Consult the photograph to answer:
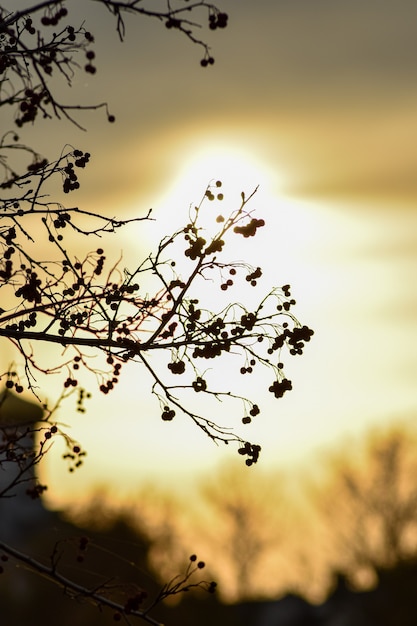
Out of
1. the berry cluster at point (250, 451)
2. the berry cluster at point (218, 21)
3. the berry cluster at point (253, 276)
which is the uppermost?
the berry cluster at point (218, 21)

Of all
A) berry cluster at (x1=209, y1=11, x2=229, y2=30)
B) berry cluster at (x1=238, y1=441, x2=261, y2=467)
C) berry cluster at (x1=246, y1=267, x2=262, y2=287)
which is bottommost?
berry cluster at (x1=238, y1=441, x2=261, y2=467)

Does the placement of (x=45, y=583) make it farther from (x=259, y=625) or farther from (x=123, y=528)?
(x=259, y=625)

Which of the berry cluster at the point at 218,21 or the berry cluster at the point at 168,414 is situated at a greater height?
the berry cluster at the point at 218,21

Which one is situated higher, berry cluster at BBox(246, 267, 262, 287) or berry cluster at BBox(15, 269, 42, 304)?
berry cluster at BBox(246, 267, 262, 287)

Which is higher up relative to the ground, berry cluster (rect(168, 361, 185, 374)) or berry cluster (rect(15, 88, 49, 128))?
berry cluster (rect(15, 88, 49, 128))

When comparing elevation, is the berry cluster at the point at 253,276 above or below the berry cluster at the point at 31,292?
above

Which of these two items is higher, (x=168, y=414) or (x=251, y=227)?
(x=251, y=227)

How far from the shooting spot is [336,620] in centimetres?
6525

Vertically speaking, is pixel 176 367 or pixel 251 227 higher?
pixel 251 227

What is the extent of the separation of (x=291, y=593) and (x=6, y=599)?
4055cm

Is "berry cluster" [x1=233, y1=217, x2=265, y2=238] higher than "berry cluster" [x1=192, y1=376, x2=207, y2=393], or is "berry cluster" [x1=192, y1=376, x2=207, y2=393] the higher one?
"berry cluster" [x1=233, y1=217, x2=265, y2=238]

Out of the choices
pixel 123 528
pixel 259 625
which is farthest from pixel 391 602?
pixel 259 625

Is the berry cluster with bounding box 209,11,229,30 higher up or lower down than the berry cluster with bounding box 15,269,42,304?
higher up

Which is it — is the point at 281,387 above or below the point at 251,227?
below
